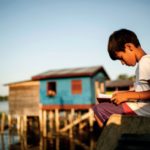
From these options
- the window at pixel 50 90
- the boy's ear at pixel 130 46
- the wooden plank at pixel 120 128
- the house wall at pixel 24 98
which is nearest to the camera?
the wooden plank at pixel 120 128

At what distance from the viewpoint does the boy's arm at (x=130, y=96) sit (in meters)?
2.35

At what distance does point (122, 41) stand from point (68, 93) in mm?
19762

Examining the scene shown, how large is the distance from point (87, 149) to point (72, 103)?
512cm

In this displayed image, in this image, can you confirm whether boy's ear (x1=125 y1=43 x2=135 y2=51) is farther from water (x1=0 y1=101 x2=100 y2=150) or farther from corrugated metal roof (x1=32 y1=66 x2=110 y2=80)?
corrugated metal roof (x1=32 y1=66 x2=110 y2=80)

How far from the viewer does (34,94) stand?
24109 mm

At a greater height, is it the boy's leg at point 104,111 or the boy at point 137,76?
the boy at point 137,76

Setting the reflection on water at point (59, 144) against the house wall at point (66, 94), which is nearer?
the reflection on water at point (59, 144)

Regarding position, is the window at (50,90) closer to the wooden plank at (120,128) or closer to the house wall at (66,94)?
the house wall at (66,94)

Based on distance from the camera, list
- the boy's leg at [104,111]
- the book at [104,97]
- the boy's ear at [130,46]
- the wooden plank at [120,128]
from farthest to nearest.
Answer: the book at [104,97], the boy's leg at [104,111], the boy's ear at [130,46], the wooden plank at [120,128]

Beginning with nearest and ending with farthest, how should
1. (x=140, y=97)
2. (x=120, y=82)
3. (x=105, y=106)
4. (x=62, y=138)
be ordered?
(x=140, y=97) → (x=105, y=106) → (x=62, y=138) → (x=120, y=82)

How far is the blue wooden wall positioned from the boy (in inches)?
742

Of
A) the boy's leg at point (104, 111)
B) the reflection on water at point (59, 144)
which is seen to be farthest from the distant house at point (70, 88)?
the boy's leg at point (104, 111)

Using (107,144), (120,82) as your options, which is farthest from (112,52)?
(120,82)

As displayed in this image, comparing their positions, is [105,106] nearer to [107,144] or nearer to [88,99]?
[107,144]
